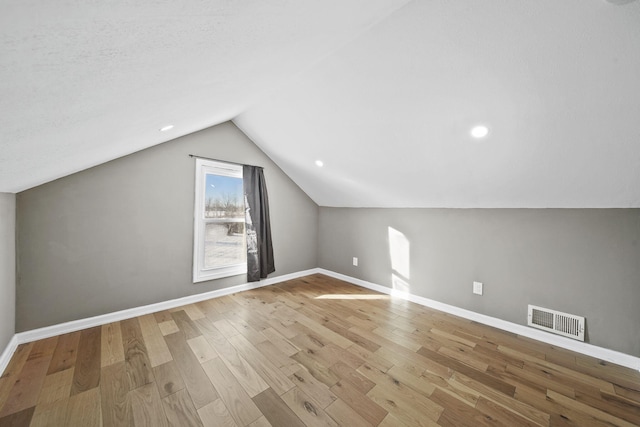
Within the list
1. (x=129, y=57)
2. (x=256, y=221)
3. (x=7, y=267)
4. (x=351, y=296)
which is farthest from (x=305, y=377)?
(x=7, y=267)

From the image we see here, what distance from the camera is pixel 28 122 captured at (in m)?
0.76

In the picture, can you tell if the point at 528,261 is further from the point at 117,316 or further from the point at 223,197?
the point at 117,316

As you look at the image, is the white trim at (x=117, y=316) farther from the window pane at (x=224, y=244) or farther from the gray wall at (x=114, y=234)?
the window pane at (x=224, y=244)

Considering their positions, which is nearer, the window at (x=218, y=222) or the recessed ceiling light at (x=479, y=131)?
the recessed ceiling light at (x=479, y=131)

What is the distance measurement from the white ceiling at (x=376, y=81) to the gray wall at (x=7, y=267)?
→ 54cm

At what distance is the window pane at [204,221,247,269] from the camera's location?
120 inches

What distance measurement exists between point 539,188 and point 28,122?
9.99ft

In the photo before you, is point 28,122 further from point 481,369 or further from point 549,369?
point 549,369

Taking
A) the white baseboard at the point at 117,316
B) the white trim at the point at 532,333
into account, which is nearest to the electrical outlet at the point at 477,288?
the white trim at the point at 532,333

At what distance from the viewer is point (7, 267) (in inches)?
69.7

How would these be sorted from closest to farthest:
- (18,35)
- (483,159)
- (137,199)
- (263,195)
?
(18,35), (483,159), (137,199), (263,195)

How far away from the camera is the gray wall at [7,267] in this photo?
169 cm

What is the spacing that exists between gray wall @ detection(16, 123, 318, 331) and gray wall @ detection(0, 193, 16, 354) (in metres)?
0.06

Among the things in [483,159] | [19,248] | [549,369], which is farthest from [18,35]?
[549,369]
